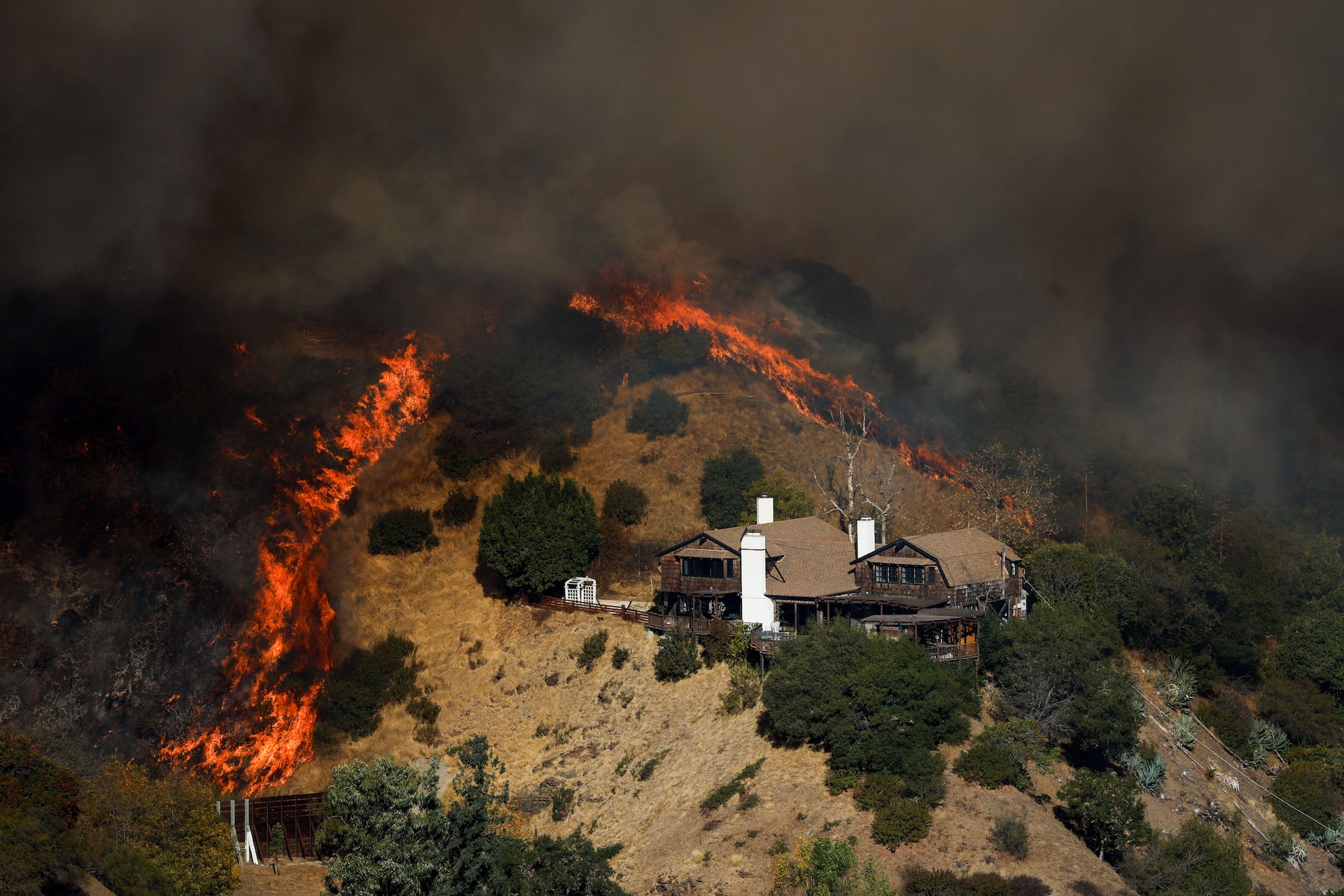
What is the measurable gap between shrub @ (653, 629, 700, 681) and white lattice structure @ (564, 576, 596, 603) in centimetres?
1035

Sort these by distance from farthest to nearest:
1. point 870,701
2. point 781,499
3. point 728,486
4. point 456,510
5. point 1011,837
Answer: point 728,486 → point 456,510 → point 781,499 → point 870,701 → point 1011,837

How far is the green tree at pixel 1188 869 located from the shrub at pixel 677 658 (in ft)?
79.4

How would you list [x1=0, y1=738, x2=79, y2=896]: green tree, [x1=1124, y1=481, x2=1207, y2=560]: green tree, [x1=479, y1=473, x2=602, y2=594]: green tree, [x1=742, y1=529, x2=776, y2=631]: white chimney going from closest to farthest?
[x1=0, y1=738, x2=79, y2=896]: green tree < [x1=742, y1=529, x2=776, y2=631]: white chimney < [x1=479, y1=473, x2=602, y2=594]: green tree < [x1=1124, y1=481, x2=1207, y2=560]: green tree

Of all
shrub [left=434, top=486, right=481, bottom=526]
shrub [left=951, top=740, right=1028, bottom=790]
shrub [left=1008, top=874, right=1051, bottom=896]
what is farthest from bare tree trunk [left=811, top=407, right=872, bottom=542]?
shrub [left=1008, top=874, right=1051, bottom=896]

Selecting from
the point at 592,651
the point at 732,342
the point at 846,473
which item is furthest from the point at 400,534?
the point at 732,342

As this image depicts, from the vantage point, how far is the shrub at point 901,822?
40.5m

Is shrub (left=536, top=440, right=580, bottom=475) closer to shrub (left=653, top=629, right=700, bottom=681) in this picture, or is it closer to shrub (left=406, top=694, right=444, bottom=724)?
shrub (left=406, top=694, right=444, bottom=724)

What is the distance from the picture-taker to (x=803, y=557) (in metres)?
59.2

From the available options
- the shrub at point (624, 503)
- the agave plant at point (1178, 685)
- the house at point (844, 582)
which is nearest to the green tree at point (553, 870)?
the house at point (844, 582)

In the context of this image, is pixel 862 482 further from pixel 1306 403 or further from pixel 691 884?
pixel 691 884

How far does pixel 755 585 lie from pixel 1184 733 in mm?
23692

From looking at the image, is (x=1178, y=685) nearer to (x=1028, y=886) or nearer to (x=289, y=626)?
(x=1028, y=886)

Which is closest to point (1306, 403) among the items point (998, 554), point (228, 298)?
point (998, 554)

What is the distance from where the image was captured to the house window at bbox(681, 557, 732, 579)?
198 ft
